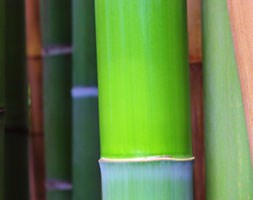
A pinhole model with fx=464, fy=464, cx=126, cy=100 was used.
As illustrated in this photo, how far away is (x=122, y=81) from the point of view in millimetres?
364

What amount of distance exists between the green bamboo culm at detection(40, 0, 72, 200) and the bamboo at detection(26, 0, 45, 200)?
164mm

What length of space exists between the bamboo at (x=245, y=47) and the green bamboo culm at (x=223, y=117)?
3 cm

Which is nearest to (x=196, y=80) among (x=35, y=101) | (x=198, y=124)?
(x=198, y=124)

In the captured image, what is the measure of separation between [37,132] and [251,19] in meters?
0.59

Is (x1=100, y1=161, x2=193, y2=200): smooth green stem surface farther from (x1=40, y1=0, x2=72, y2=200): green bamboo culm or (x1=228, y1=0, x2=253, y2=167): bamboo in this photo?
(x1=40, y1=0, x2=72, y2=200): green bamboo culm

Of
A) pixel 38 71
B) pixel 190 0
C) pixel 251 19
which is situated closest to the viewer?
pixel 251 19

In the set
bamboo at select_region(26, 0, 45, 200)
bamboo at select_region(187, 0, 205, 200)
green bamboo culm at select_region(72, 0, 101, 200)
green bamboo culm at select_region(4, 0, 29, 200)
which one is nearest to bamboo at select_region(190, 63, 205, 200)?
bamboo at select_region(187, 0, 205, 200)

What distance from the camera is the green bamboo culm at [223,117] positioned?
14.6 inches

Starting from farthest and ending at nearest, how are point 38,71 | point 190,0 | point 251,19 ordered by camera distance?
1. point 38,71
2. point 190,0
3. point 251,19

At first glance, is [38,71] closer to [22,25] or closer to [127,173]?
[22,25]

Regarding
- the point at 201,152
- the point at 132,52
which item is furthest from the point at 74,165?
the point at 132,52

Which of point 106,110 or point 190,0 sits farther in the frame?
point 190,0

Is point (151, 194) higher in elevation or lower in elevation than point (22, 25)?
lower

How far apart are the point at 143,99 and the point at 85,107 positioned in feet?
0.71
